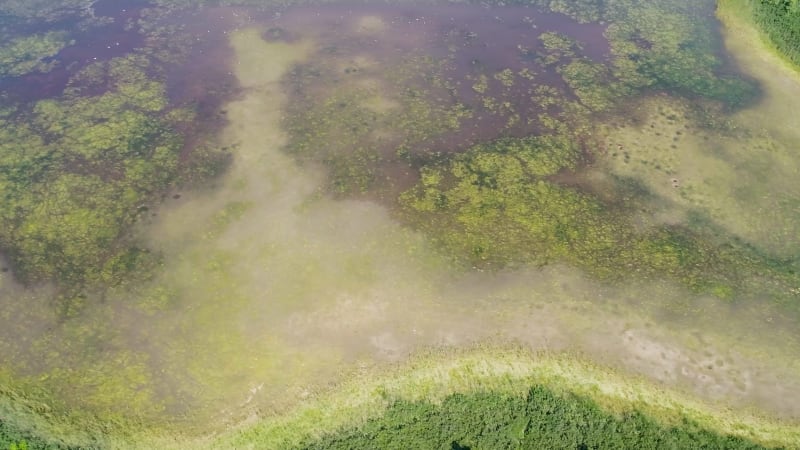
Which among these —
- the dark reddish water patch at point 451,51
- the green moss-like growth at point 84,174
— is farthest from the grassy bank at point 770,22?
the green moss-like growth at point 84,174

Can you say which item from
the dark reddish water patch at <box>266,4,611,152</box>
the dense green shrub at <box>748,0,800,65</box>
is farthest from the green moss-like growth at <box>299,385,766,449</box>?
the dense green shrub at <box>748,0,800,65</box>

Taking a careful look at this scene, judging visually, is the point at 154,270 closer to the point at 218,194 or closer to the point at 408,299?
the point at 218,194

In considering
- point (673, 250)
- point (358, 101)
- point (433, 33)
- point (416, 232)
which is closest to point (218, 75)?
point (358, 101)

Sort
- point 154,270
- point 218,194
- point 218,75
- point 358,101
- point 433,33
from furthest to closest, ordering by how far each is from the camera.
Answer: point 433,33
point 218,75
point 358,101
point 218,194
point 154,270

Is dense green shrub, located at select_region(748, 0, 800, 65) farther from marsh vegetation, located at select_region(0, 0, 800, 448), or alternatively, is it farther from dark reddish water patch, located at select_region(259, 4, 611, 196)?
dark reddish water patch, located at select_region(259, 4, 611, 196)

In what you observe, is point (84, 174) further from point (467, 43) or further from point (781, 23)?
point (781, 23)

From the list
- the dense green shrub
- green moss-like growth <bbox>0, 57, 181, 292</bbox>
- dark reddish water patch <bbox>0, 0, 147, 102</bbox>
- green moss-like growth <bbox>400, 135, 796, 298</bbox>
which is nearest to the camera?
green moss-like growth <bbox>400, 135, 796, 298</bbox>
